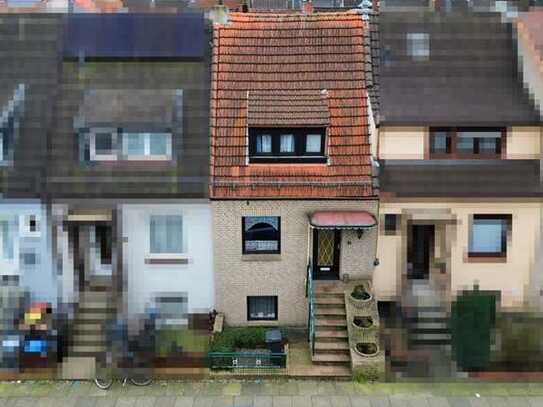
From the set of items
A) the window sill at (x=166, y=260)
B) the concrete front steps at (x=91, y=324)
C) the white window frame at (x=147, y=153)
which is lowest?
the concrete front steps at (x=91, y=324)

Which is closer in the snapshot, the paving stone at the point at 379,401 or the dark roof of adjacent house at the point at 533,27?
the paving stone at the point at 379,401

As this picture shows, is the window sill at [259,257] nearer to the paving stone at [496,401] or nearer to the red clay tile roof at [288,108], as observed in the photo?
the red clay tile roof at [288,108]

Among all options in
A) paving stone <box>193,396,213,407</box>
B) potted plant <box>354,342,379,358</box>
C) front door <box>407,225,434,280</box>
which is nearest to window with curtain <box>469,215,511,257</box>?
front door <box>407,225,434,280</box>

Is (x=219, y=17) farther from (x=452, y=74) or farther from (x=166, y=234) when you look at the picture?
(x=452, y=74)

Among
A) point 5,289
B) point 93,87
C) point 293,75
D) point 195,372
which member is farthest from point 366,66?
point 5,289

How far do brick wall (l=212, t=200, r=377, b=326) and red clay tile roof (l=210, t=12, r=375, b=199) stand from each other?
1.28 feet

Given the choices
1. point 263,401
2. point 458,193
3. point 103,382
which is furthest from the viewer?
point 458,193

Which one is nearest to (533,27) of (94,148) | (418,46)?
(418,46)

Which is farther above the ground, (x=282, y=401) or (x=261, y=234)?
(x=261, y=234)

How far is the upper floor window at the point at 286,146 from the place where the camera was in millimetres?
19828

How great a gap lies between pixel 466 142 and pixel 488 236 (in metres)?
2.93

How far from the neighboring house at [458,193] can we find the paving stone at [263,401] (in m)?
5.27

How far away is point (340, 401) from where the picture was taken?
1673cm

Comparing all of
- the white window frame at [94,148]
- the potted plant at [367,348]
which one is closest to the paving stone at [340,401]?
the potted plant at [367,348]
